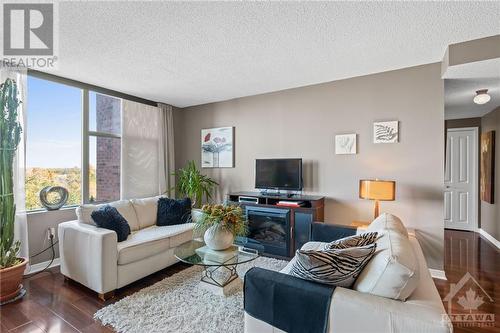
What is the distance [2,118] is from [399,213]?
180 inches

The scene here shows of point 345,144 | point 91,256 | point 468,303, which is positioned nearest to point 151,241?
point 91,256

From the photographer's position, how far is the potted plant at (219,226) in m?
2.38

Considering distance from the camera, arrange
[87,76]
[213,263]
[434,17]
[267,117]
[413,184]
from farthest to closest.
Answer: [267,117], [87,76], [413,184], [213,263], [434,17]

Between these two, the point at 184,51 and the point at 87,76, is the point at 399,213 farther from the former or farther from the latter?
the point at 87,76

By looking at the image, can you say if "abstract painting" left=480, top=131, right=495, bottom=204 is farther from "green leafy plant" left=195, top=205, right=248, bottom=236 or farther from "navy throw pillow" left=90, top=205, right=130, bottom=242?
"navy throw pillow" left=90, top=205, right=130, bottom=242

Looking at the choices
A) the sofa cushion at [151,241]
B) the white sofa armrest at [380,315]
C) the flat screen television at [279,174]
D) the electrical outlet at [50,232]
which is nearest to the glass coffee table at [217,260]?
the sofa cushion at [151,241]

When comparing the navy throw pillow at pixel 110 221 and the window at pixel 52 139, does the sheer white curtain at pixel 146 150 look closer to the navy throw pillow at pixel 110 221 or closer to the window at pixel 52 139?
the window at pixel 52 139

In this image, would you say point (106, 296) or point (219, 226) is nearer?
point (219, 226)

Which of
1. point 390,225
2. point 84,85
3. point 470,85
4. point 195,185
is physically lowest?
point 390,225

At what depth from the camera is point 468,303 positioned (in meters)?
2.48

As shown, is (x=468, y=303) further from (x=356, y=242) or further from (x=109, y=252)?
(x=109, y=252)

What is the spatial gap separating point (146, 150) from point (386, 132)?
379cm

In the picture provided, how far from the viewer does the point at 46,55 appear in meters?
2.76

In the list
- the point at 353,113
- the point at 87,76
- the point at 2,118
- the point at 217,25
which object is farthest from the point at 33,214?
the point at 353,113
